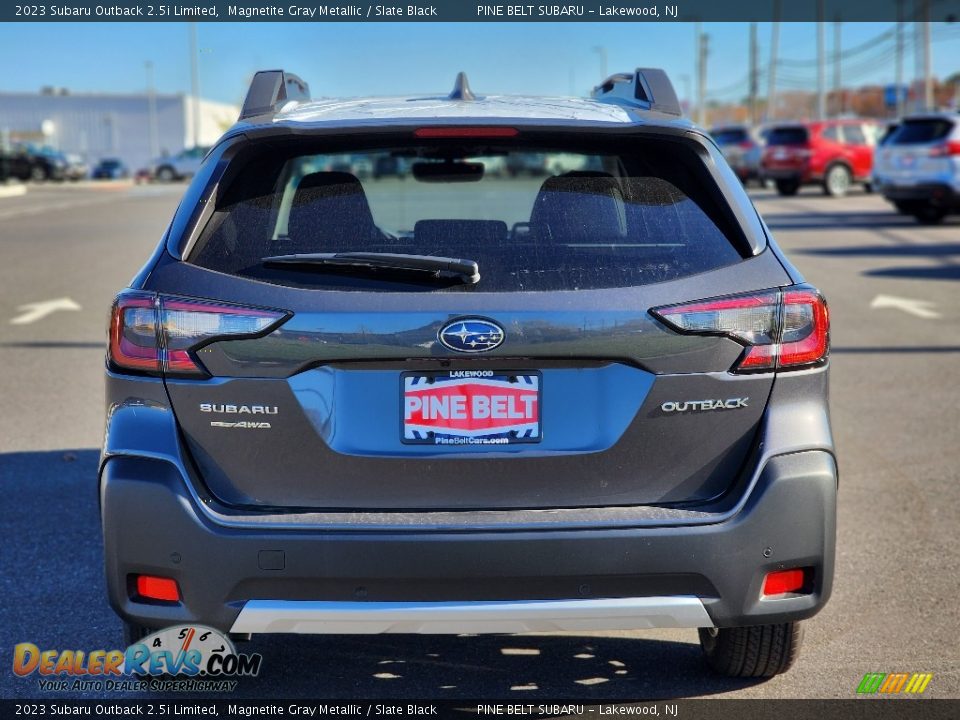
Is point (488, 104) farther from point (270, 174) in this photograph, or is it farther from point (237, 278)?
point (237, 278)

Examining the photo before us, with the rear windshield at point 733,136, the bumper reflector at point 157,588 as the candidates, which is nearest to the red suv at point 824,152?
the rear windshield at point 733,136

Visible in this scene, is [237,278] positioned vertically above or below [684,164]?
below

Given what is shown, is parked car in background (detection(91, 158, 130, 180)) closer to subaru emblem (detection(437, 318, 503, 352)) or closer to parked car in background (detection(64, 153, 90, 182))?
parked car in background (detection(64, 153, 90, 182))

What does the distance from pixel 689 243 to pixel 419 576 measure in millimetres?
1132

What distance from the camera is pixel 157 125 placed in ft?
371

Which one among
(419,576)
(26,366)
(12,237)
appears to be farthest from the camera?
(12,237)

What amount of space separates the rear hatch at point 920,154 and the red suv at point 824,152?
11.8 metres

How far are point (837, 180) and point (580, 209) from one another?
35.1 metres

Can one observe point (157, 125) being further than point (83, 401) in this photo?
Yes

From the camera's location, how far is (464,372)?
11.1 feet

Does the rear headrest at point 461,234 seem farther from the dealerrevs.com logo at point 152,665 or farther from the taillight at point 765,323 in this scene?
the dealerrevs.com logo at point 152,665

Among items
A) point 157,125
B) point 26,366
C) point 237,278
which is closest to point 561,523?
point 237,278

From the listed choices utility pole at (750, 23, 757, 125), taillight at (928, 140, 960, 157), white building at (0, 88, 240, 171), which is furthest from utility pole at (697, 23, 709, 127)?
taillight at (928, 140, 960, 157)

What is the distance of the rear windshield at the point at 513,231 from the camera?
344cm
